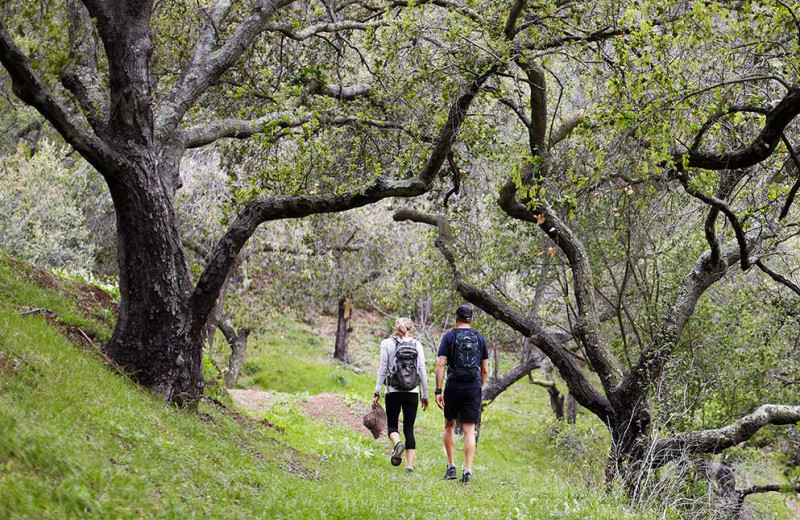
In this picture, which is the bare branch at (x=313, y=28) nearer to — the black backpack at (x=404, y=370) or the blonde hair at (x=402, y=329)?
the blonde hair at (x=402, y=329)

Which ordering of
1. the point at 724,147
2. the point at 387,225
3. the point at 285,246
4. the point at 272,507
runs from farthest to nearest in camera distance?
1. the point at 387,225
2. the point at 285,246
3. the point at 724,147
4. the point at 272,507

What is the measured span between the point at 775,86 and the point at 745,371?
6.34 m

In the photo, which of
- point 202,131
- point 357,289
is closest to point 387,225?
point 357,289

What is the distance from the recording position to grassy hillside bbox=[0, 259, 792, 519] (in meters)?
4.18

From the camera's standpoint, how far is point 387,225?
23828 mm

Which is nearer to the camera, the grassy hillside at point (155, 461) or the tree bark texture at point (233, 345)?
the grassy hillside at point (155, 461)

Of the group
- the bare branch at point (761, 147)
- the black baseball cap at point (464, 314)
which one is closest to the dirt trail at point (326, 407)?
the black baseball cap at point (464, 314)

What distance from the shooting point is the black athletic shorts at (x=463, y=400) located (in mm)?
9047

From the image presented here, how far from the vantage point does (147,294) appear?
26.3 feet

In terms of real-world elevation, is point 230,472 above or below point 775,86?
below

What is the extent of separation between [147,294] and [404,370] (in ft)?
11.7

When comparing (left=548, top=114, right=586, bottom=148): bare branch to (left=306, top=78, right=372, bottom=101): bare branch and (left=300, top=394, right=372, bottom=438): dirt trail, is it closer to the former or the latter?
(left=306, top=78, right=372, bottom=101): bare branch

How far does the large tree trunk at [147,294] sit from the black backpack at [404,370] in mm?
2839

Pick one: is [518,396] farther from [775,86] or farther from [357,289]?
[775,86]
